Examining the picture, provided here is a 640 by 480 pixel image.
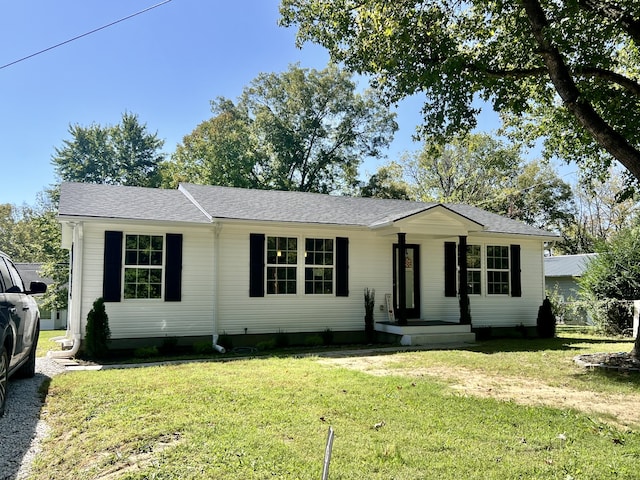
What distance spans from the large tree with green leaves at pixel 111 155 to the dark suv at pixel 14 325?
2894 centimetres

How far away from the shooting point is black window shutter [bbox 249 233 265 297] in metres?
11.4

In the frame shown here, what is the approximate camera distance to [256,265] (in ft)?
37.7

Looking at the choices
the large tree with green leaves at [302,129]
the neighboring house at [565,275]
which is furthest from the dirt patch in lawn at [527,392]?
the large tree with green leaves at [302,129]

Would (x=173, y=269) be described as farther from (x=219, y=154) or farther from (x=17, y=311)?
(x=219, y=154)

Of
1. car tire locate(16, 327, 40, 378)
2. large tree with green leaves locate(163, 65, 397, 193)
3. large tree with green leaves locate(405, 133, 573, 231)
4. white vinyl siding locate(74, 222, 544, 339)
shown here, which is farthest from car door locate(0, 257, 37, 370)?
large tree with green leaves locate(405, 133, 573, 231)

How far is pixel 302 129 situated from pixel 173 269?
75.7 ft

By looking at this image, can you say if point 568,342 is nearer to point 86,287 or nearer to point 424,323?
point 424,323

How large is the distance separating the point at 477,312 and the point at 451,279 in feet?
4.19

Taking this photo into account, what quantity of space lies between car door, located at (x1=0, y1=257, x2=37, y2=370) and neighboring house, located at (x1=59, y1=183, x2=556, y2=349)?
337cm

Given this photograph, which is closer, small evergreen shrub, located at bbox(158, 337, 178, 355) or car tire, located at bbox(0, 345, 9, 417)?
car tire, located at bbox(0, 345, 9, 417)

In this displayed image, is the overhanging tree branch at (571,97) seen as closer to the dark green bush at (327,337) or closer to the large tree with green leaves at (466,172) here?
the dark green bush at (327,337)

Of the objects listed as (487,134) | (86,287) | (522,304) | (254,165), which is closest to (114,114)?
(254,165)

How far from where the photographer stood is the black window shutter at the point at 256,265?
11438 mm

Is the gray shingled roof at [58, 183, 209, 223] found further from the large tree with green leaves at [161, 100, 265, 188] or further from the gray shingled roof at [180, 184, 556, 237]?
the large tree with green leaves at [161, 100, 265, 188]
